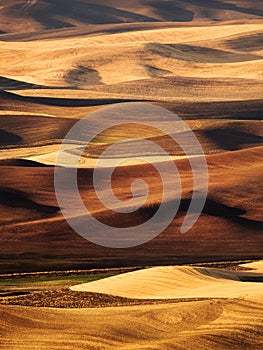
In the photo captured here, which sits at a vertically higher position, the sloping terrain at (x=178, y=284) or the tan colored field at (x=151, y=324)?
the tan colored field at (x=151, y=324)

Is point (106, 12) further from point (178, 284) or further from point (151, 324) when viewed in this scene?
point (151, 324)

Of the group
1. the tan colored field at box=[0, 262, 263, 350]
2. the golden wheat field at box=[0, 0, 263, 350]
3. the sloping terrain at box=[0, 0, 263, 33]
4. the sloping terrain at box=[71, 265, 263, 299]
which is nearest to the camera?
the tan colored field at box=[0, 262, 263, 350]

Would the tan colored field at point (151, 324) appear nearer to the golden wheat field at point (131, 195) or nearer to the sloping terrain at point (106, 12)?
the golden wheat field at point (131, 195)

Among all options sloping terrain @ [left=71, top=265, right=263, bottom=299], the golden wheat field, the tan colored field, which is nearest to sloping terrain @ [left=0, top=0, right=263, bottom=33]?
the golden wheat field

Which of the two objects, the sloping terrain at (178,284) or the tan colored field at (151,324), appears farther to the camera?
the sloping terrain at (178,284)

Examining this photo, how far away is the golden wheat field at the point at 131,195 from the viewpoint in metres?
23.8

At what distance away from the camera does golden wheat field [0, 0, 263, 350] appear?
23844 millimetres

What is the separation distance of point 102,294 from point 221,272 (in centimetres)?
601

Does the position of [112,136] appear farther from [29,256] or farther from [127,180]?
[29,256]

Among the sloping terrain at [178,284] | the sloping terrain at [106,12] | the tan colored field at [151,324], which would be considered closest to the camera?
the tan colored field at [151,324]

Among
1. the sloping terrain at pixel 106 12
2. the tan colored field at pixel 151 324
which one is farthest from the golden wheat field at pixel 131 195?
the sloping terrain at pixel 106 12

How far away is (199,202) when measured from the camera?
157ft

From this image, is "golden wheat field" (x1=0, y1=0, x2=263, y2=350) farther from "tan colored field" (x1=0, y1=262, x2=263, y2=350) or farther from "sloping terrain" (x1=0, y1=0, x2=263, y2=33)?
"sloping terrain" (x1=0, y1=0, x2=263, y2=33)

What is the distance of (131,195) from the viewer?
162 feet
